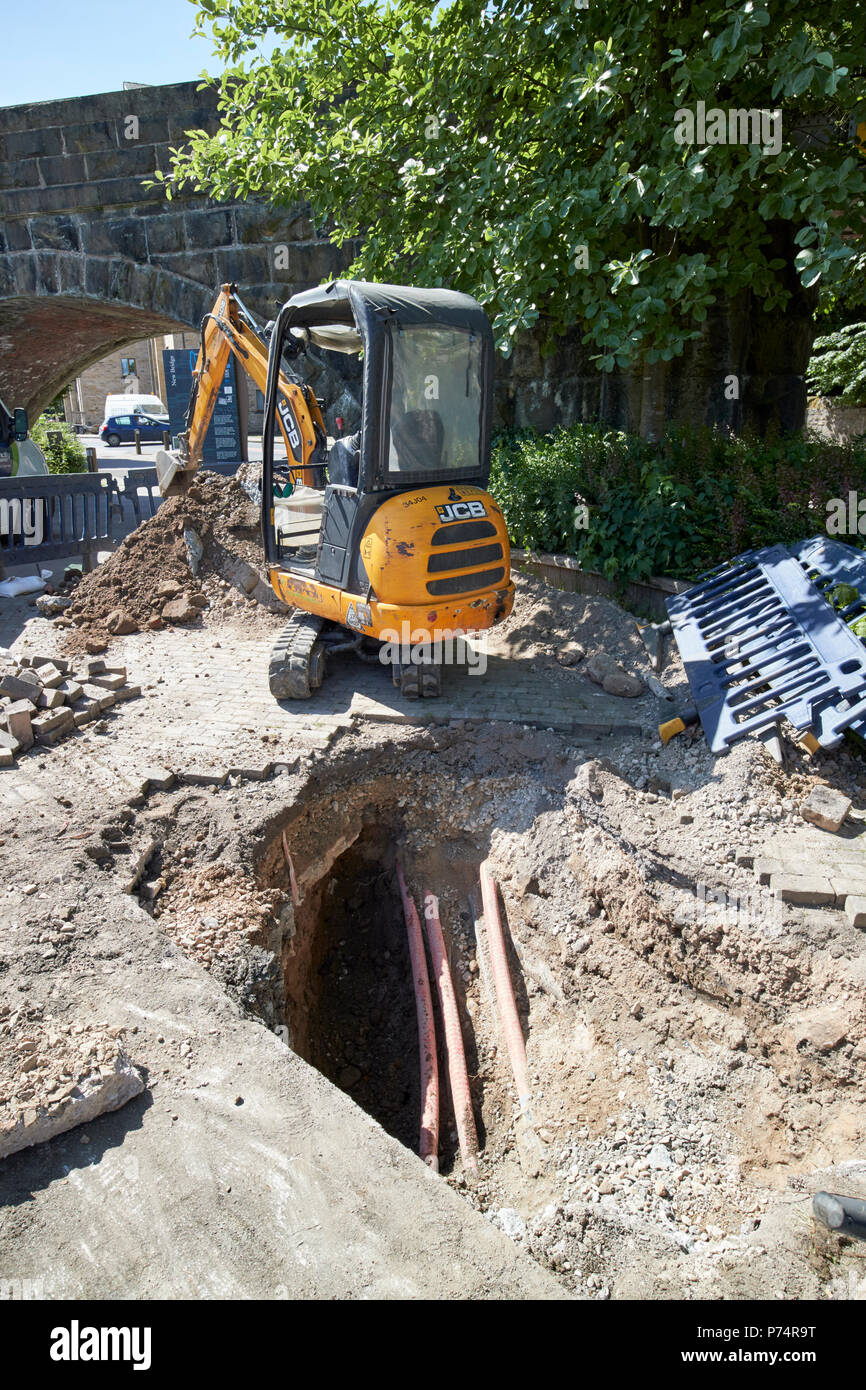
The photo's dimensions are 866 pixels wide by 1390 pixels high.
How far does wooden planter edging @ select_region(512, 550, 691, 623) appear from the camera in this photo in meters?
7.52

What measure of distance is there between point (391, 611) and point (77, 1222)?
405cm

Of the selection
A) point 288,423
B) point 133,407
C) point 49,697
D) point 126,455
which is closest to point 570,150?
point 288,423

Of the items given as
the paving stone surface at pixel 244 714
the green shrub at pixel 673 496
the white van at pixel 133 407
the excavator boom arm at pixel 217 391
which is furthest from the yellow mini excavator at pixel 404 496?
the white van at pixel 133 407

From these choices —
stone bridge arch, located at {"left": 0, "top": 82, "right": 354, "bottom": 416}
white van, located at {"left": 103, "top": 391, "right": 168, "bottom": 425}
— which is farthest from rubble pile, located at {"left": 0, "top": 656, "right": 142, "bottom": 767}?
white van, located at {"left": 103, "top": 391, "right": 168, "bottom": 425}

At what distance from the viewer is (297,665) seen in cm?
643

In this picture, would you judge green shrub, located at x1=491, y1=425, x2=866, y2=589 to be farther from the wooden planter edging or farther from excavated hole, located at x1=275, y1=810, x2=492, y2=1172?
excavated hole, located at x1=275, y1=810, x2=492, y2=1172

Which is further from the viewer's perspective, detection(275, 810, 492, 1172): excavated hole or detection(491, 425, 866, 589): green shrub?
detection(491, 425, 866, 589): green shrub

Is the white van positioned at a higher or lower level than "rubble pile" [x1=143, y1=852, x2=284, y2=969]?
higher

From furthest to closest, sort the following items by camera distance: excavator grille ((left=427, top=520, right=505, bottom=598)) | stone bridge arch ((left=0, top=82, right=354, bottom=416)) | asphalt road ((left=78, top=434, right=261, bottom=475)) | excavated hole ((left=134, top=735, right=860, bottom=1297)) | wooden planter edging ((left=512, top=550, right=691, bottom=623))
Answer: asphalt road ((left=78, top=434, right=261, bottom=475))
stone bridge arch ((left=0, top=82, right=354, bottom=416))
wooden planter edging ((left=512, top=550, right=691, bottom=623))
excavator grille ((left=427, top=520, right=505, bottom=598))
excavated hole ((left=134, top=735, right=860, bottom=1297))

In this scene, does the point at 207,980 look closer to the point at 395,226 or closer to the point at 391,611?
the point at 391,611

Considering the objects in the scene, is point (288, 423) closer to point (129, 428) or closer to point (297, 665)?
point (297, 665)

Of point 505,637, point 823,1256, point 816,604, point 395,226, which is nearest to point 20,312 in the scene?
point 395,226

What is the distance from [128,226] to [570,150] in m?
8.67

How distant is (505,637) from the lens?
25.9 ft
